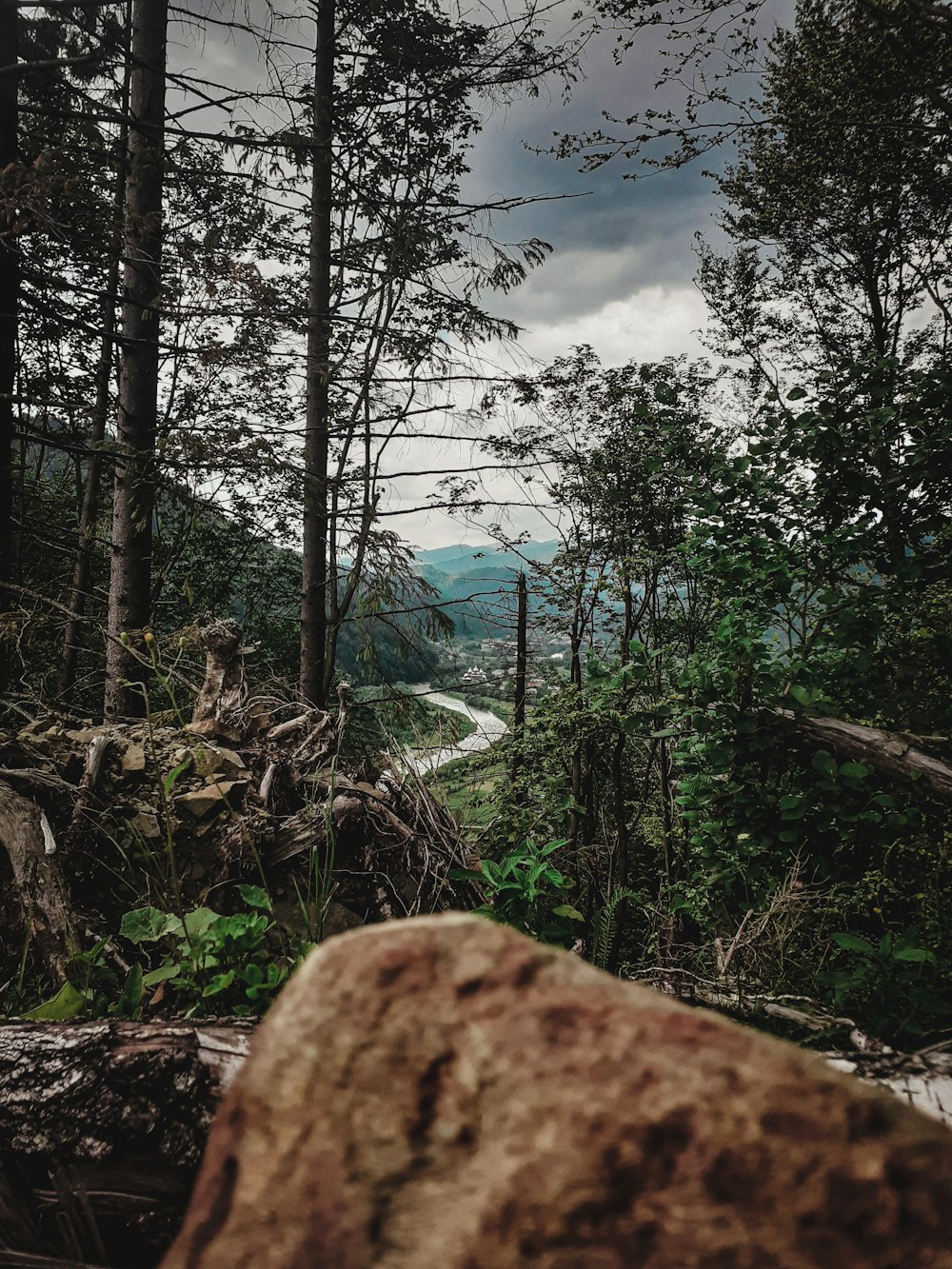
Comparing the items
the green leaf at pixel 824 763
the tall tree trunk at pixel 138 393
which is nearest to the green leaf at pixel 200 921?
the green leaf at pixel 824 763

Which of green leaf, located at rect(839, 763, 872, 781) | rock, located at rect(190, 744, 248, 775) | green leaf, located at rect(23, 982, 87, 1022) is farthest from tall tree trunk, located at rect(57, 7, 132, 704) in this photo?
green leaf, located at rect(839, 763, 872, 781)

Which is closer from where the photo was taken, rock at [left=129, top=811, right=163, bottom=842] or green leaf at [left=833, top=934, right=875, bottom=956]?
green leaf at [left=833, top=934, right=875, bottom=956]

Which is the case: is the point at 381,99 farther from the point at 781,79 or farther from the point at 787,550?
the point at 787,550

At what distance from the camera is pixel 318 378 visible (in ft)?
23.2

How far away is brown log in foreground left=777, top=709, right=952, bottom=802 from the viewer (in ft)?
9.10

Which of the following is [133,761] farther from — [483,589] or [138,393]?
[483,589]

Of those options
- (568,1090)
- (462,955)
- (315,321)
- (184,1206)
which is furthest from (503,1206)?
(315,321)

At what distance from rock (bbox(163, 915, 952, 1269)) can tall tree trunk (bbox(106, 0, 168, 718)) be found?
4.71 meters

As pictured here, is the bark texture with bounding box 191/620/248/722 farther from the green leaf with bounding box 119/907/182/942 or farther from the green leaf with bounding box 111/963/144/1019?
the green leaf with bounding box 111/963/144/1019

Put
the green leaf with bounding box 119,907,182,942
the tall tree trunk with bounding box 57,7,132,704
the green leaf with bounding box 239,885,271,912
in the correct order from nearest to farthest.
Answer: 1. the green leaf with bounding box 119,907,182,942
2. the green leaf with bounding box 239,885,271,912
3. the tall tree trunk with bounding box 57,7,132,704

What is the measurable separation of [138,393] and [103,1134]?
209 inches

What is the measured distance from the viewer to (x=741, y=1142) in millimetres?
582

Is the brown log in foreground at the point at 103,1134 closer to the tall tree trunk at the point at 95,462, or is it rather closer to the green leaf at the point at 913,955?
the green leaf at the point at 913,955

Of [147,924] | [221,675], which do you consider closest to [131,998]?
[147,924]
